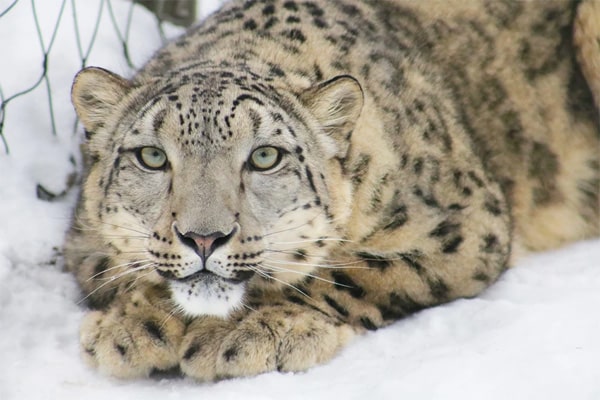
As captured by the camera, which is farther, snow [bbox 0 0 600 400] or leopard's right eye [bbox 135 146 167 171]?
leopard's right eye [bbox 135 146 167 171]

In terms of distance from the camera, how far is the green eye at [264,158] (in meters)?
4.38

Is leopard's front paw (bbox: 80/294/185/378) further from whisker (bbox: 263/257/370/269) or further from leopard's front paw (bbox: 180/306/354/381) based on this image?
whisker (bbox: 263/257/370/269)

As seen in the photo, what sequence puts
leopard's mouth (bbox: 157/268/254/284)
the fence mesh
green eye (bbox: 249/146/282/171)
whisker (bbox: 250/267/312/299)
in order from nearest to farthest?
leopard's mouth (bbox: 157/268/254/284) < whisker (bbox: 250/267/312/299) < green eye (bbox: 249/146/282/171) < the fence mesh

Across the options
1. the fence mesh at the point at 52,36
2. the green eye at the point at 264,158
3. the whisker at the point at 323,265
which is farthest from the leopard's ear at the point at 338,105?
the fence mesh at the point at 52,36

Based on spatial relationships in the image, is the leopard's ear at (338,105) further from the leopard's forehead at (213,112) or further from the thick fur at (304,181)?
the leopard's forehead at (213,112)

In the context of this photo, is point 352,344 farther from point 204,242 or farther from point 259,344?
point 204,242

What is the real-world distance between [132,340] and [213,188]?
0.74 m

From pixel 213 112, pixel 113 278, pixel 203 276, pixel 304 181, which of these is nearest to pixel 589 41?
pixel 304 181

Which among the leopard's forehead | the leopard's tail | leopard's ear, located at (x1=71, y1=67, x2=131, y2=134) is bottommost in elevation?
the leopard's tail

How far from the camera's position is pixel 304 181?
4.52 m

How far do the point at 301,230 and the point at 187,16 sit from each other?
14.3 ft

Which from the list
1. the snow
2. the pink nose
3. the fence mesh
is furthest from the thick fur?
the fence mesh

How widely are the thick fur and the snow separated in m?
0.12

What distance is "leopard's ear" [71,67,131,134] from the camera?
4.73m
